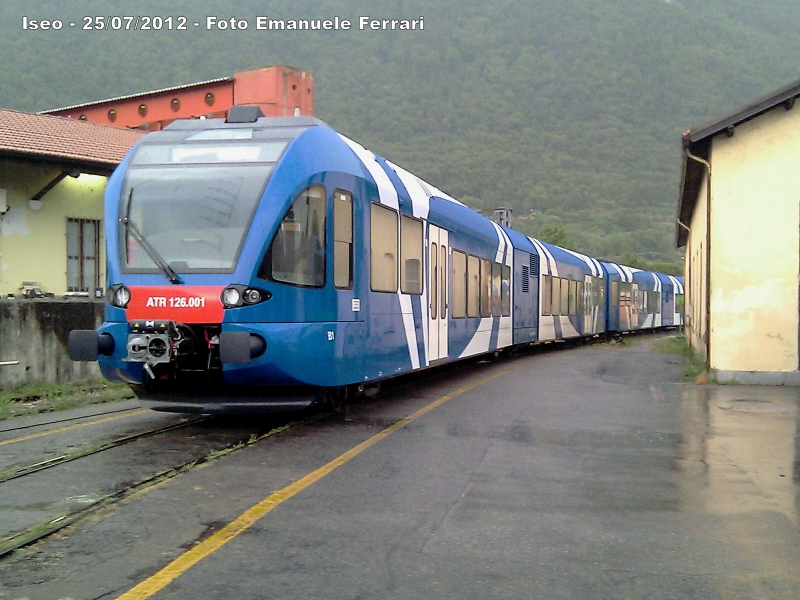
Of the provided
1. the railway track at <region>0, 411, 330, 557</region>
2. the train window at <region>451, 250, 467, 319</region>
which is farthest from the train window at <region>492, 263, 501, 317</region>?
the railway track at <region>0, 411, 330, 557</region>

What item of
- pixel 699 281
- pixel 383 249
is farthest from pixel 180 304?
pixel 699 281

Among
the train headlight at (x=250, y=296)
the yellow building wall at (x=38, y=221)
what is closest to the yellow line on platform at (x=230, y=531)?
the train headlight at (x=250, y=296)

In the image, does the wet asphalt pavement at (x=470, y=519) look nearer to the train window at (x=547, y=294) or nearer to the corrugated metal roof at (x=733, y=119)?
the corrugated metal roof at (x=733, y=119)

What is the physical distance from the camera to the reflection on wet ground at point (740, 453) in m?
6.57

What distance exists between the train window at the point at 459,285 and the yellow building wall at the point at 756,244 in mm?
4223

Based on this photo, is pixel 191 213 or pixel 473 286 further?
pixel 473 286

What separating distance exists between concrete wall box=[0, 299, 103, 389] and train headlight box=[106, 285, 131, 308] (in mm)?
5201

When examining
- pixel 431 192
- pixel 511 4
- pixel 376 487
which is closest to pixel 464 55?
pixel 511 4

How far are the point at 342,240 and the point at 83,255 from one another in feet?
38.0

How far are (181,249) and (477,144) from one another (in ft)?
340

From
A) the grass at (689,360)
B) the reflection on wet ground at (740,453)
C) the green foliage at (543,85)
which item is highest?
the green foliage at (543,85)

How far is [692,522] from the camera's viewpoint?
590 cm

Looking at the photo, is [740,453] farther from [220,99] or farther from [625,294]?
[625,294]

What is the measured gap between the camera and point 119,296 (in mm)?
8820
